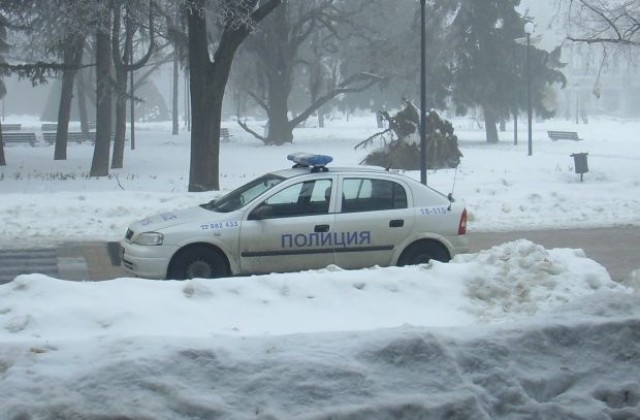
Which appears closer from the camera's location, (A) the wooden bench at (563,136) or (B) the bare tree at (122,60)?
(B) the bare tree at (122,60)

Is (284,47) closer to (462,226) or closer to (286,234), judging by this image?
(462,226)

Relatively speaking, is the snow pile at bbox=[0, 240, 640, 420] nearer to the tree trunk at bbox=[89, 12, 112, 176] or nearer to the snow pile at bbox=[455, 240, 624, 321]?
the snow pile at bbox=[455, 240, 624, 321]

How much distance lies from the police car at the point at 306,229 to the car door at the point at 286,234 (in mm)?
11

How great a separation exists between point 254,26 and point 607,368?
16.4m

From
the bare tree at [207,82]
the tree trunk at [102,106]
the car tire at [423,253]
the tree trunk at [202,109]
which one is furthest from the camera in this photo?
the tree trunk at [102,106]

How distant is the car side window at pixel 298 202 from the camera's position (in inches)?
457

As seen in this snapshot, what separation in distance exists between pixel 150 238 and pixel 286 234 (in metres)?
1.55

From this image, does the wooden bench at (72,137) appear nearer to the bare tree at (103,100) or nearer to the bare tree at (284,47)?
the bare tree at (284,47)

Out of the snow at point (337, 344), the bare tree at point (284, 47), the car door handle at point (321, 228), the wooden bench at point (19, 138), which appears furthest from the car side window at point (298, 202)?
the wooden bench at point (19, 138)

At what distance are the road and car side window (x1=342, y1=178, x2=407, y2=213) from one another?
9.62 feet

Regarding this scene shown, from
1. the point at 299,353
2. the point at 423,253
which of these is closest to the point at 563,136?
the point at 423,253

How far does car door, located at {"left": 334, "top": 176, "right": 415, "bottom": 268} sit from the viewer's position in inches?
462

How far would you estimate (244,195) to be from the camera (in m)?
12.2

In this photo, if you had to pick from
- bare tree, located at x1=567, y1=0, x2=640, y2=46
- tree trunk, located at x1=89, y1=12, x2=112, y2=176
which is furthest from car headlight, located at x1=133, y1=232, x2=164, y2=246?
bare tree, located at x1=567, y1=0, x2=640, y2=46
